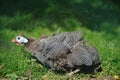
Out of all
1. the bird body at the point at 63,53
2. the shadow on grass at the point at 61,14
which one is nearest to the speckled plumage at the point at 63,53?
the bird body at the point at 63,53

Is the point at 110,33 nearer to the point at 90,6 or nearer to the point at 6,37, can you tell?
the point at 90,6

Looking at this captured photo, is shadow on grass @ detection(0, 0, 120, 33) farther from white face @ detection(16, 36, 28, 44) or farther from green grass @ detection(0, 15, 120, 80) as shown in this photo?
white face @ detection(16, 36, 28, 44)

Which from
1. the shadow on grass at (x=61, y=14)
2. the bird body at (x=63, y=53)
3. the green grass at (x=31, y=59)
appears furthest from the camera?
the shadow on grass at (x=61, y=14)

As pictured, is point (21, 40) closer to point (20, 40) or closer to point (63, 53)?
point (20, 40)

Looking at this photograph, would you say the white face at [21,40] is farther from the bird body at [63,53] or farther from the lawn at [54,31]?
the lawn at [54,31]

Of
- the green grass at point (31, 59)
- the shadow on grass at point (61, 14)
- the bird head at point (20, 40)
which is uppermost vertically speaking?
the shadow on grass at point (61, 14)

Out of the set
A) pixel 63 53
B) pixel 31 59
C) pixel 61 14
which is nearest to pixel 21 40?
pixel 31 59

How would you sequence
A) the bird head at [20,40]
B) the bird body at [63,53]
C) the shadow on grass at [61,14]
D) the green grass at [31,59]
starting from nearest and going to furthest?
1. the bird body at [63,53]
2. the green grass at [31,59]
3. the bird head at [20,40]
4. the shadow on grass at [61,14]

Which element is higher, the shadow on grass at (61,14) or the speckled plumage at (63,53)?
the shadow on grass at (61,14)
